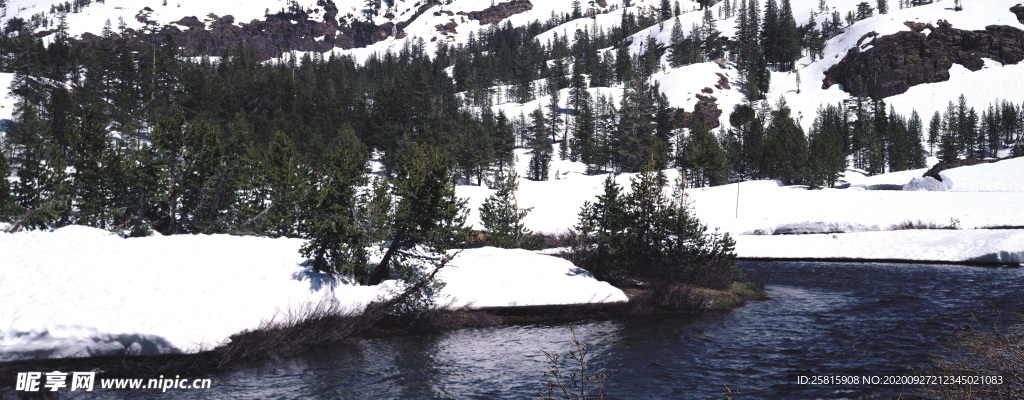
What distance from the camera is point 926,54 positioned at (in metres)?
163

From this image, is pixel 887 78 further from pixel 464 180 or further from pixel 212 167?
pixel 212 167

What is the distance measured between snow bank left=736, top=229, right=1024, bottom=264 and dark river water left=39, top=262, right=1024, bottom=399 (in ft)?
39.6

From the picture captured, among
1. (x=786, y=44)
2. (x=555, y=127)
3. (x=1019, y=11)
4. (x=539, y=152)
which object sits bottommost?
(x=539, y=152)

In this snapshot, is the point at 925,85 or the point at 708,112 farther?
the point at 925,85

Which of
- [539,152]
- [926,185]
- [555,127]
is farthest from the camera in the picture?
[555,127]

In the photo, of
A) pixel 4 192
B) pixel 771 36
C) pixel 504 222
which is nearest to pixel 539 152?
pixel 504 222

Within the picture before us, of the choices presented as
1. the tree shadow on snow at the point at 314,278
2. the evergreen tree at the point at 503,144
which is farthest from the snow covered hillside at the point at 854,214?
the tree shadow on snow at the point at 314,278

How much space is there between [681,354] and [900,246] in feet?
126

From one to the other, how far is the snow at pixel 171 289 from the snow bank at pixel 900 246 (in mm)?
31287

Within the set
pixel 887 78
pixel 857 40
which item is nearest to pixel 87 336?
pixel 887 78

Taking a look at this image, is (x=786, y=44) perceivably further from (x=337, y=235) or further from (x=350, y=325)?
(x=350, y=325)

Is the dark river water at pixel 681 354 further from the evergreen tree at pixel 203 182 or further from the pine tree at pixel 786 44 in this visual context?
the pine tree at pixel 786 44

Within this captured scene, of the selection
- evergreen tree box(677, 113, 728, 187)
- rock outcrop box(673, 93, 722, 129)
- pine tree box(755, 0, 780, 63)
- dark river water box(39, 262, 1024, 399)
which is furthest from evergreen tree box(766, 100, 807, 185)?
pine tree box(755, 0, 780, 63)

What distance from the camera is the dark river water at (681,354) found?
16203mm
